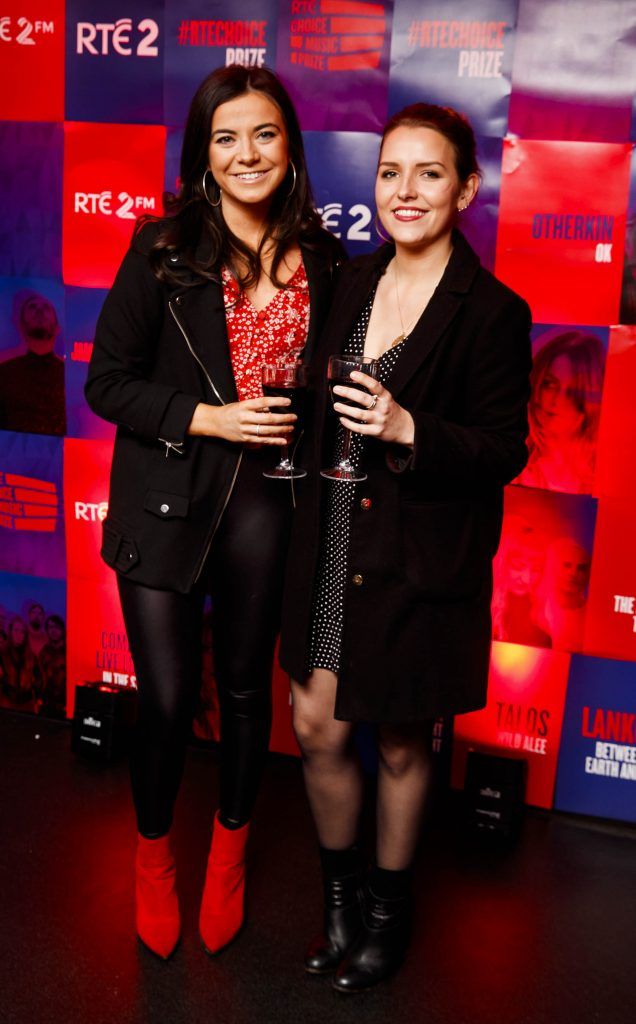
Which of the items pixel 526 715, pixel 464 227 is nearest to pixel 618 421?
pixel 464 227

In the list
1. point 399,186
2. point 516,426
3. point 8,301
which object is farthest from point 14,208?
point 516,426

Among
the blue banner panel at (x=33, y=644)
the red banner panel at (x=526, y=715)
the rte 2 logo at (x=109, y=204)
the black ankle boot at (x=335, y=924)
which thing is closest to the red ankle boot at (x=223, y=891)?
the black ankle boot at (x=335, y=924)

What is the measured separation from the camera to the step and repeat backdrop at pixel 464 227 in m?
2.50

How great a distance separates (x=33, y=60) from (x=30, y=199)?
→ 383 millimetres

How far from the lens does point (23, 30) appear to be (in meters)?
2.82

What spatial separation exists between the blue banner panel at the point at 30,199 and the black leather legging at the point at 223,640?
4.37ft

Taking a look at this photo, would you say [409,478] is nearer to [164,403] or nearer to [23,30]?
[164,403]

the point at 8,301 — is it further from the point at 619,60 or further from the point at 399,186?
the point at 619,60

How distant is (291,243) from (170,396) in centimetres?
44

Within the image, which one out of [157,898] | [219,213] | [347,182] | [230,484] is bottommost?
Result: [157,898]

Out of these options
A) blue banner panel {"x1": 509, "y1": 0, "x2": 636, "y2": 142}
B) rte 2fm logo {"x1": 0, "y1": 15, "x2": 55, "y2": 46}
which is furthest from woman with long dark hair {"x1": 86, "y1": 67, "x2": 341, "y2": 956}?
rte 2fm logo {"x1": 0, "y1": 15, "x2": 55, "y2": 46}

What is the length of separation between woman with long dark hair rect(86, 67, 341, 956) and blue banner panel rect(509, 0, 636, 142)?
2.52 feet

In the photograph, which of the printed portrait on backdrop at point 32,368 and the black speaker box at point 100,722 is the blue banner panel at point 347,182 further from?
the black speaker box at point 100,722

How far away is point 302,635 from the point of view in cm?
194
